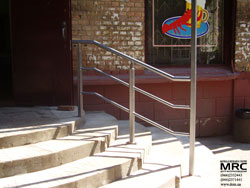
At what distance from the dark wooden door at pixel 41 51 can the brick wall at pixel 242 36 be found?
3.39 metres

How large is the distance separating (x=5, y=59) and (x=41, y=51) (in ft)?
18.3

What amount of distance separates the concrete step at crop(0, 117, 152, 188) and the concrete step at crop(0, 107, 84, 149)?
1.50 feet

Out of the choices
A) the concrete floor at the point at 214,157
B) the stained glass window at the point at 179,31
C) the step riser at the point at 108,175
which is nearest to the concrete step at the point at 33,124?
the step riser at the point at 108,175

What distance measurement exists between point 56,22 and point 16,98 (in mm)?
1323

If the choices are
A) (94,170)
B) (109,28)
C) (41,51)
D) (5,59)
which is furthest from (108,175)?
(5,59)

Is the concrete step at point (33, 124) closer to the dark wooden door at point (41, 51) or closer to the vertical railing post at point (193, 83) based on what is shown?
the dark wooden door at point (41, 51)

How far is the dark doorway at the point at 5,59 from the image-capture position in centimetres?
591

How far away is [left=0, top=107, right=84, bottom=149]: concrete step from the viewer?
3088mm

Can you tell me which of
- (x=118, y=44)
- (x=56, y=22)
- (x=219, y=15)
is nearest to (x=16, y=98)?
(x=56, y=22)

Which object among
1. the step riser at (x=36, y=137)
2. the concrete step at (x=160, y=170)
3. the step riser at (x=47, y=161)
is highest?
the step riser at (x=36, y=137)

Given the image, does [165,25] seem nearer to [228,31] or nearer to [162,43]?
[162,43]

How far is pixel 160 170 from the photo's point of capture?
318 centimetres

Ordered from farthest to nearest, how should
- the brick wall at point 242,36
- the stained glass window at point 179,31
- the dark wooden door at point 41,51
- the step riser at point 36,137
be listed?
the brick wall at point 242,36 → the stained glass window at point 179,31 → the dark wooden door at point 41,51 → the step riser at point 36,137

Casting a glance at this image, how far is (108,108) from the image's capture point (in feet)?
18.3
